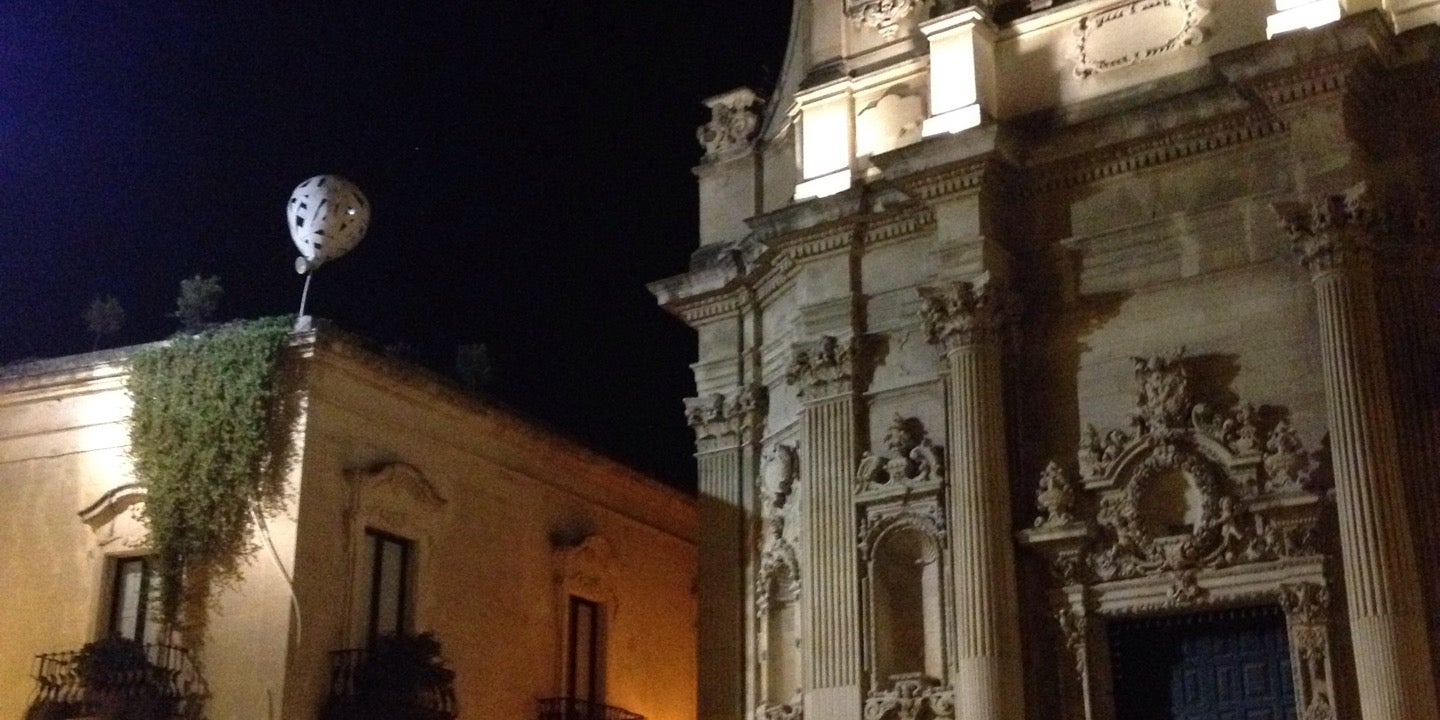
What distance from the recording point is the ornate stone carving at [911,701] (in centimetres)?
1562

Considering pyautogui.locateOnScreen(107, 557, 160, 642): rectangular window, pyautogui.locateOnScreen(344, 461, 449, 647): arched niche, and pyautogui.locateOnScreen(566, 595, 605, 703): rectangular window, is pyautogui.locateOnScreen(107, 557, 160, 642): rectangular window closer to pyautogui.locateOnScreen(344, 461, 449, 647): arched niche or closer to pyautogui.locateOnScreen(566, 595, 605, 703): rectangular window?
pyautogui.locateOnScreen(344, 461, 449, 647): arched niche

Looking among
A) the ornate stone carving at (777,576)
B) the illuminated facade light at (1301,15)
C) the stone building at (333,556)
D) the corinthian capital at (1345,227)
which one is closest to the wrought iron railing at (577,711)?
the stone building at (333,556)

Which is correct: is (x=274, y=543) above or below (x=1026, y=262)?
below

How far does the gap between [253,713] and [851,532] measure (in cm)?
678

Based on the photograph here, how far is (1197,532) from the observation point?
1467 centimetres

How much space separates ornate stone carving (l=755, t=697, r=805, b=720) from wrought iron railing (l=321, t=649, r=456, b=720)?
4.04 meters

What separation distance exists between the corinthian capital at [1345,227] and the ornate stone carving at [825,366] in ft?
15.8

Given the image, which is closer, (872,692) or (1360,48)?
(1360,48)

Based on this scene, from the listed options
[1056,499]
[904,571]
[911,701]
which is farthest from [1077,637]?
[904,571]

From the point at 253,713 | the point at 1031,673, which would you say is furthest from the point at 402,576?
the point at 1031,673

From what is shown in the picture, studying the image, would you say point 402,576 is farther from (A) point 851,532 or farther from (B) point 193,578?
(A) point 851,532

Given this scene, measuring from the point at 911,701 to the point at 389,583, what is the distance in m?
7.04

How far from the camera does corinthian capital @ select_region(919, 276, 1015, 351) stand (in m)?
16.0

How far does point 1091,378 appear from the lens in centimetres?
1596
